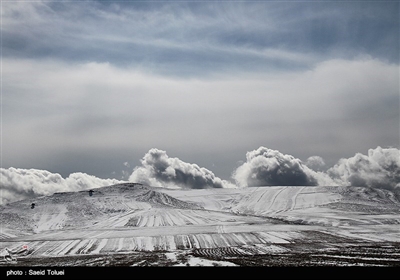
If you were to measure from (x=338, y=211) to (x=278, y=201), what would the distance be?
1267 inches

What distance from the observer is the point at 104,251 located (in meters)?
71.9

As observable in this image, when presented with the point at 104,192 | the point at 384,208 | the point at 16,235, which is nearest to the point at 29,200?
the point at 104,192

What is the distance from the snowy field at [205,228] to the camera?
187 feet

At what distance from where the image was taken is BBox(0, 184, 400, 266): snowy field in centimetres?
5706

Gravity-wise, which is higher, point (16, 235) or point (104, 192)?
point (104, 192)

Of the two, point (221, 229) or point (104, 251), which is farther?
point (221, 229)

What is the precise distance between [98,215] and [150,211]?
64.5ft

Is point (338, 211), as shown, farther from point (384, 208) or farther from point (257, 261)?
Result: point (257, 261)

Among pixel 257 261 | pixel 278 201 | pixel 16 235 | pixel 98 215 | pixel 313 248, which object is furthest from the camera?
pixel 278 201

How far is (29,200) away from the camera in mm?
158625

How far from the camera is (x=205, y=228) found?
106m
